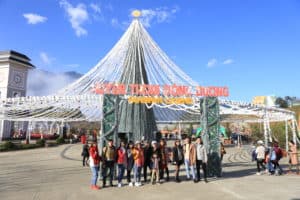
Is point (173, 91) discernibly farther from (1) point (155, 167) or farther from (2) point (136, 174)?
(2) point (136, 174)

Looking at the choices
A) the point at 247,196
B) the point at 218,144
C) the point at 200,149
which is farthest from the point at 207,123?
the point at 247,196

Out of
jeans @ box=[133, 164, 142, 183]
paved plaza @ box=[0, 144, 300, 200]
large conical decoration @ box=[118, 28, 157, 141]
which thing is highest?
large conical decoration @ box=[118, 28, 157, 141]

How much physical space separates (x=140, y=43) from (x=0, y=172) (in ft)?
36.8

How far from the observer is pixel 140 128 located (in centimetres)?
1778

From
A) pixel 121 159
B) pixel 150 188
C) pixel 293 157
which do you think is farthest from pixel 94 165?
pixel 293 157

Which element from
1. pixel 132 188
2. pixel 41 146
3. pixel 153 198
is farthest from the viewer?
pixel 41 146

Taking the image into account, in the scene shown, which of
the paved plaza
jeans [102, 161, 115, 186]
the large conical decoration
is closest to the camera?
the paved plaza

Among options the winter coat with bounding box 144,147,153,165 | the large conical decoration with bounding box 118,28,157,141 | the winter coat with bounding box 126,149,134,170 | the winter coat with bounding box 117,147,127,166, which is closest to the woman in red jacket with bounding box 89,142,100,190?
the winter coat with bounding box 117,147,127,166

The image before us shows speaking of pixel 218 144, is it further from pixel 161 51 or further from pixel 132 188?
pixel 161 51

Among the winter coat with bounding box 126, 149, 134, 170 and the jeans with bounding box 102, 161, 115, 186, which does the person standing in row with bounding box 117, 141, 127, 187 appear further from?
the jeans with bounding box 102, 161, 115, 186

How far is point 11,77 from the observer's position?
37.9 meters

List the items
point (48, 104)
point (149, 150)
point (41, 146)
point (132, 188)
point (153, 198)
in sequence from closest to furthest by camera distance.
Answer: point (153, 198)
point (132, 188)
point (149, 150)
point (48, 104)
point (41, 146)

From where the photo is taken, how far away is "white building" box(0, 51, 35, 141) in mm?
36844

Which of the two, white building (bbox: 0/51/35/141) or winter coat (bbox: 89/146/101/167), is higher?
white building (bbox: 0/51/35/141)
